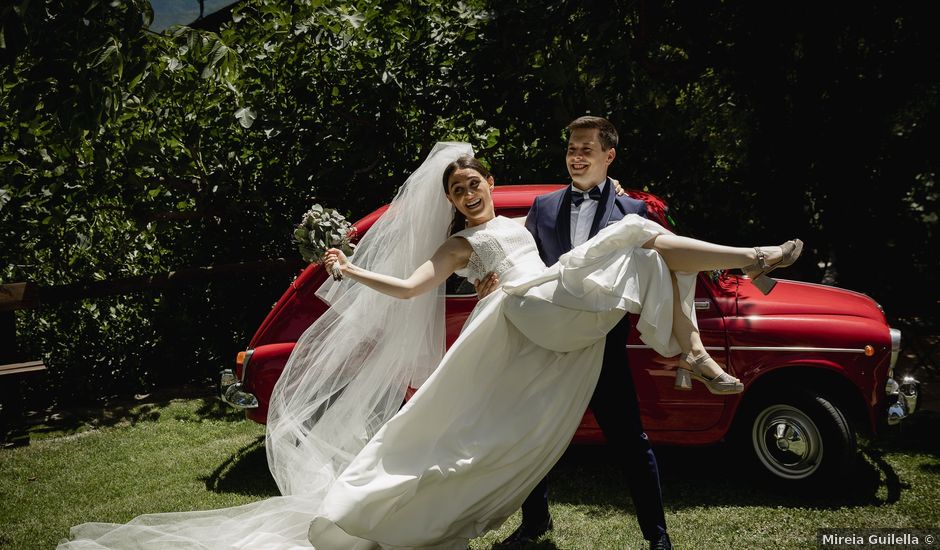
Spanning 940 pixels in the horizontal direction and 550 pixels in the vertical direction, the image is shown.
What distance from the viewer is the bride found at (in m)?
3.48

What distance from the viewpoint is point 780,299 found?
4.84m

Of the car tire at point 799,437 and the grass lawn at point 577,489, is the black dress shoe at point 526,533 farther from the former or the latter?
the car tire at point 799,437

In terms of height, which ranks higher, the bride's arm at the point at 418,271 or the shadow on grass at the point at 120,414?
the bride's arm at the point at 418,271

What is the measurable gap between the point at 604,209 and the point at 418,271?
969mm

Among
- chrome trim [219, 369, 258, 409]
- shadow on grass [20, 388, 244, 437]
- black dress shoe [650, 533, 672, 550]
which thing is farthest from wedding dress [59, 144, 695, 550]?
shadow on grass [20, 388, 244, 437]

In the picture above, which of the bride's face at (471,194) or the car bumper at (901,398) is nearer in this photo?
the bride's face at (471,194)

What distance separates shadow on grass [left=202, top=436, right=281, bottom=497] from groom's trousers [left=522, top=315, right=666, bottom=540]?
97.5 inches

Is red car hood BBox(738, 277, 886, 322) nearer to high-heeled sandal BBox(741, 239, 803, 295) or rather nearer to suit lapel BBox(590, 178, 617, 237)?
high-heeled sandal BBox(741, 239, 803, 295)

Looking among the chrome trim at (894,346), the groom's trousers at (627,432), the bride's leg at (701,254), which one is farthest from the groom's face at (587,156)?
the chrome trim at (894,346)

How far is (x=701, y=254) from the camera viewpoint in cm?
344

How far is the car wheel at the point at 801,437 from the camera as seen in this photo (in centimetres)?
450

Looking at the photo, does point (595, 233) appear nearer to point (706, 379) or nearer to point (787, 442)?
point (706, 379)

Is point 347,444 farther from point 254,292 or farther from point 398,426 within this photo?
point 254,292

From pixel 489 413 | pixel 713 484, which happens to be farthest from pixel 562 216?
pixel 713 484
